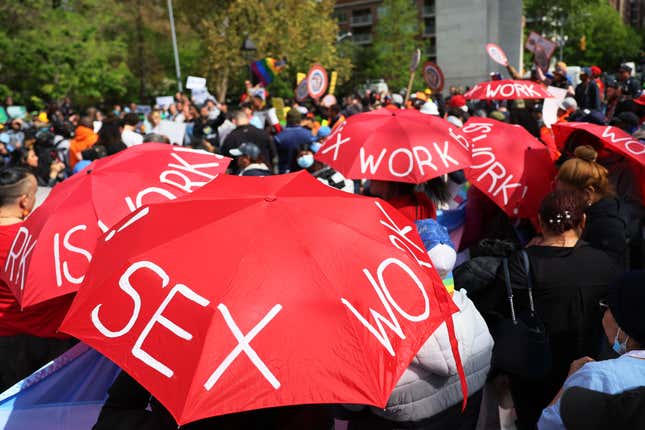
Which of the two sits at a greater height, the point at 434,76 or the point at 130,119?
the point at 434,76

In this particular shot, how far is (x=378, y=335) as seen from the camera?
5.28 feet

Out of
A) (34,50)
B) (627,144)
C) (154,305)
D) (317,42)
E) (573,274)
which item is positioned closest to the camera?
(154,305)

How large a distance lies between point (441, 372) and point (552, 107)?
5852 mm

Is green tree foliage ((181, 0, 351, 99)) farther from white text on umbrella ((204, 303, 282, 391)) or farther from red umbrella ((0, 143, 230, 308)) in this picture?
white text on umbrella ((204, 303, 282, 391))

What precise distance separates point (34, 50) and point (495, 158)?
1195 inches

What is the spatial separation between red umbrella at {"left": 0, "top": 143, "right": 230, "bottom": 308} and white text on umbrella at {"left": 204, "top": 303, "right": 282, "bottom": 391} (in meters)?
1.13

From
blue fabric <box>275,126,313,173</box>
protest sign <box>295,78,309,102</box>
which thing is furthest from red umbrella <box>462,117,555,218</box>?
protest sign <box>295,78,309,102</box>

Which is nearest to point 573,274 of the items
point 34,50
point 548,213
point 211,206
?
point 548,213

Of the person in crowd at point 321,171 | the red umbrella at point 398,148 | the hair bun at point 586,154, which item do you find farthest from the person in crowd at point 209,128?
the hair bun at point 586,154

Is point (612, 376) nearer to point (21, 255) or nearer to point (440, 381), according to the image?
point (440, 381)

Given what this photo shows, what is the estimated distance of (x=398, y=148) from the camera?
3.83 metres

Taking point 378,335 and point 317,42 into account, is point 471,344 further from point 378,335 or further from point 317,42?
point 317,42

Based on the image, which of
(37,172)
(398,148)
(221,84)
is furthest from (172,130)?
(221,84)

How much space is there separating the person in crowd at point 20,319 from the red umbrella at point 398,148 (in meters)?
1.94
